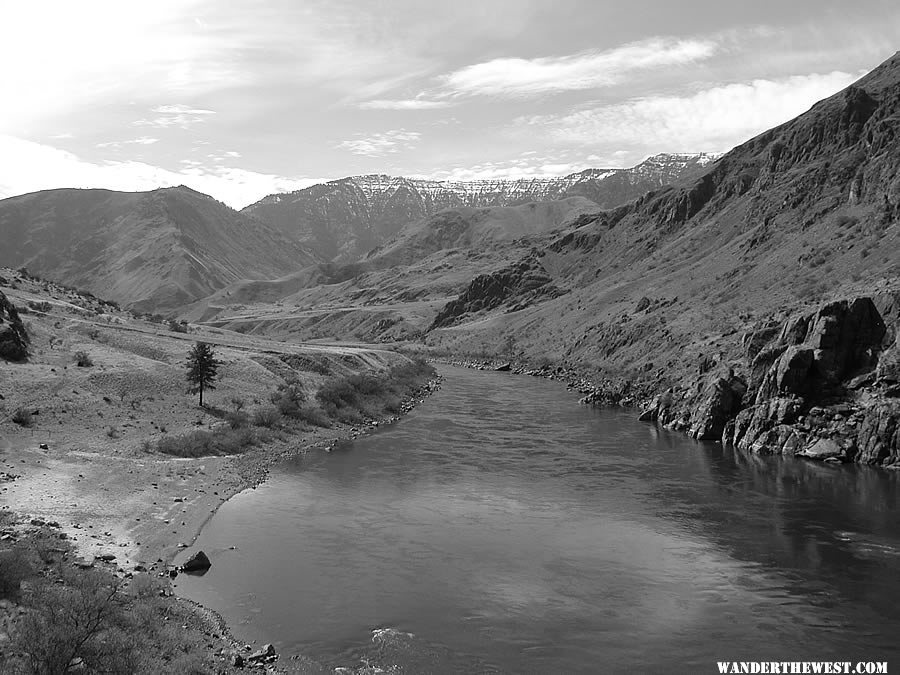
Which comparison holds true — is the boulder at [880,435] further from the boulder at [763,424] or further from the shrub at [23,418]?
the shrub at [23,418]

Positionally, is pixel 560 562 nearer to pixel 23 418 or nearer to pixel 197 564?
pixel 197 564

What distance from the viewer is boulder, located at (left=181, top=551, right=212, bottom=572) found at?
24.2 metres

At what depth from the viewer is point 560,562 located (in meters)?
26.0

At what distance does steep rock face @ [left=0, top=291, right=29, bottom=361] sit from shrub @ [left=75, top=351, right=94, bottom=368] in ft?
10.3

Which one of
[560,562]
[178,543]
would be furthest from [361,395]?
[560,562]

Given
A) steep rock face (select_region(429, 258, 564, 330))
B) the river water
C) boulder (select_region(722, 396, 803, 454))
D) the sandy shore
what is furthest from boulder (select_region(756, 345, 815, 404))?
steep rock face (select_region(429, 258, 564, 330))

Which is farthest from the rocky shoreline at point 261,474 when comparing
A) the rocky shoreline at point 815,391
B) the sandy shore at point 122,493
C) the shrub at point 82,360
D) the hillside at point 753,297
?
the rocky shoreline at point 815,391

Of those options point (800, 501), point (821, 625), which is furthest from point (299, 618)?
point (800, 501)

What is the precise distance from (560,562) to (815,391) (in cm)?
2864

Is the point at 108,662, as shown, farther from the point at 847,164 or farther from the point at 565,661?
the point at 847,164

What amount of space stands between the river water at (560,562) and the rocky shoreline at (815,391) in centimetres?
251

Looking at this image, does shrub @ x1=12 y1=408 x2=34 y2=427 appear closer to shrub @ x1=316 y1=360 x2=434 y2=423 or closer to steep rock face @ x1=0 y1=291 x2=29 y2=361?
steep rock face @ x1=0 y1=291 x2=29 y2=361

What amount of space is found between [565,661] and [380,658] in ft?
16.9

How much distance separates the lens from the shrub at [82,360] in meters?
48.0
